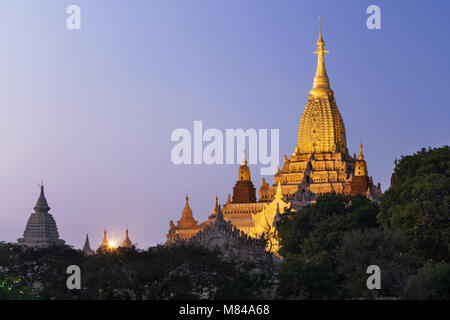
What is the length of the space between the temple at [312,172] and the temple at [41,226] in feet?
120

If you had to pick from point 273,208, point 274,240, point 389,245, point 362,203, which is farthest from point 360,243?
point 273,208

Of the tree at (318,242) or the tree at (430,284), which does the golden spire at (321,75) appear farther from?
the tree at (430,284)

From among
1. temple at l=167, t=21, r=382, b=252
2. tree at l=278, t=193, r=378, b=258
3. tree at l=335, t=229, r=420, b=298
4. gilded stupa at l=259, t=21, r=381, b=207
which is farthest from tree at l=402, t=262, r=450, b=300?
gilded stupa at l=259, t=21, r=381, b=207

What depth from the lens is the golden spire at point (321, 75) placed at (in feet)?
617

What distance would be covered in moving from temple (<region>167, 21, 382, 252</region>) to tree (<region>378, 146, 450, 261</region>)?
75.7m

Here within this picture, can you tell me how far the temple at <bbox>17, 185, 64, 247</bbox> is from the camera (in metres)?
126

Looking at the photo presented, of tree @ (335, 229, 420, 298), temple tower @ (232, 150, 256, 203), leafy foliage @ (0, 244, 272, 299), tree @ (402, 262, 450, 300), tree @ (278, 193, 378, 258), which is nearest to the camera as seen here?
leafy foliage @ (0, 244, 272, 299)

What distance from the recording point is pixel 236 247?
289 feet

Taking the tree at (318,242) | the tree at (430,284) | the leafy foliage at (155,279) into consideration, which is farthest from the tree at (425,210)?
the leafy foliage at (155,279)

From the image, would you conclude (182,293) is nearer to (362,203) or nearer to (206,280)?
(206,280)

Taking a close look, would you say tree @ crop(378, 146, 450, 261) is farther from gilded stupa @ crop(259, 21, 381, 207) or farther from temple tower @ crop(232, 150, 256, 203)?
temple tower @ crop(232, 150, 256, 203)
